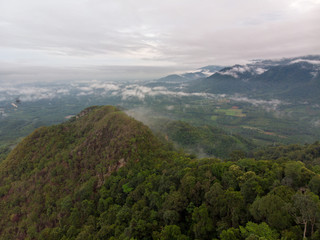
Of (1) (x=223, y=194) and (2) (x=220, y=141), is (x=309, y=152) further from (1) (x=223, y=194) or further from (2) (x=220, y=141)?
(1) (x=223, y=194)

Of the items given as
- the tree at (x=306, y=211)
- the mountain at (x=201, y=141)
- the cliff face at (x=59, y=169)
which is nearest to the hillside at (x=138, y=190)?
the tree at (x=306, y=211)

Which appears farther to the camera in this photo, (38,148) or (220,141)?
(220,141)

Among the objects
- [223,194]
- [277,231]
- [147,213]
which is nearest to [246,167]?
[223,194]

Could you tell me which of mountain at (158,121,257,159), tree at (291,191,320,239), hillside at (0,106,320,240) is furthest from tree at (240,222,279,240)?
mountain at (158,121,257,159)

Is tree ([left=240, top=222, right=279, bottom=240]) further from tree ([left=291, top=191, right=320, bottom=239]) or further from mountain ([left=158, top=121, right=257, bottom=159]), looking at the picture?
mountain ([left=158, top=121, right=257, bottom=159])

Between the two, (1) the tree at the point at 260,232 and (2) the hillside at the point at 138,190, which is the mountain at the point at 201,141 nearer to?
(2) the hillside at the point at 138,190

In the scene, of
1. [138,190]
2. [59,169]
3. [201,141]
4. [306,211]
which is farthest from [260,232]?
[201,141]

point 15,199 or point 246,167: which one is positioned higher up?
→ point 246,167
